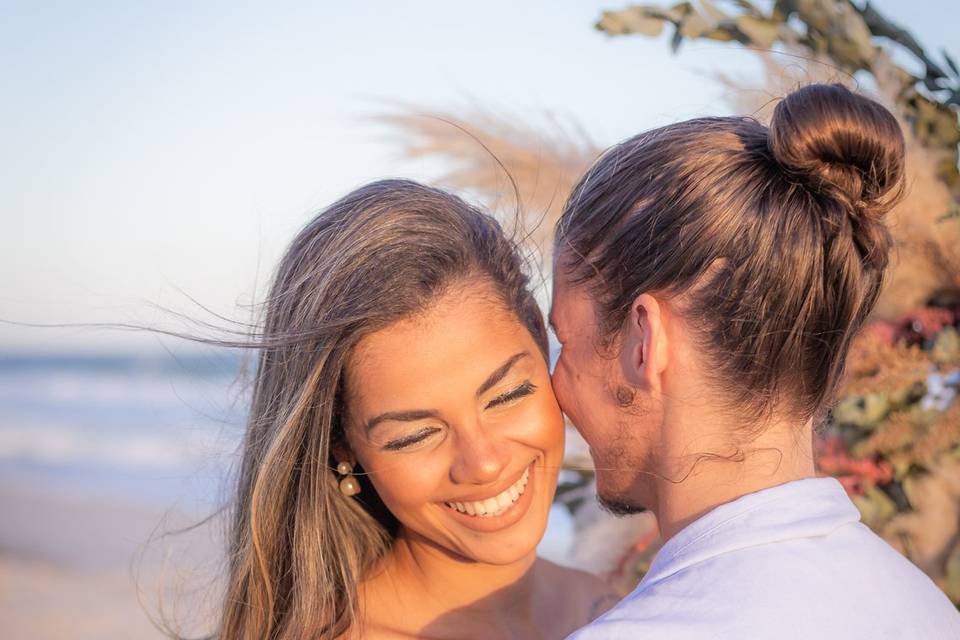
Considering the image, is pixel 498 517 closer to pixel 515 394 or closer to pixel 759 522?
pixel 515 394

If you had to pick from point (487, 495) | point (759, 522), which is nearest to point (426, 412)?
point (487, 495)

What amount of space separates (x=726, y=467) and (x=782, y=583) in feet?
1.17

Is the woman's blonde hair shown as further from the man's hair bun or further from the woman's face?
the man's hair bun

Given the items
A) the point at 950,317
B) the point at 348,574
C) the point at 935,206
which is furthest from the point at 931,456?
the point at 348,574

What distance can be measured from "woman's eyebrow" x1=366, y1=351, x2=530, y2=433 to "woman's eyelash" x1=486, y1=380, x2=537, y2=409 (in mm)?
47

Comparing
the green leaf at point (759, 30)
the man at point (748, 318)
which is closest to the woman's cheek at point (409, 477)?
the man at point (748, 318)

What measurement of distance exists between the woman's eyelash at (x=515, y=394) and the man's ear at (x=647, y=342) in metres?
0.57

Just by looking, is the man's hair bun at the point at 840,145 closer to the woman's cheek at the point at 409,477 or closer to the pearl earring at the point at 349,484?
the woman's cheek at the point at 409,477

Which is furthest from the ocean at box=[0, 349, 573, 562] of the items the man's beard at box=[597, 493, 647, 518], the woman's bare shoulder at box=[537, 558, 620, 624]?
the man's beard at box=[597, 493, 647, 518]

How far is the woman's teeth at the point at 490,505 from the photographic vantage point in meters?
2.70

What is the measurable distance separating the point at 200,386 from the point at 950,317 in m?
2.35

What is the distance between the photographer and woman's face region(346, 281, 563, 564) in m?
2.58

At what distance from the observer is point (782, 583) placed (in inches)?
65.1

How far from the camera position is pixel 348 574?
9.78 ft
